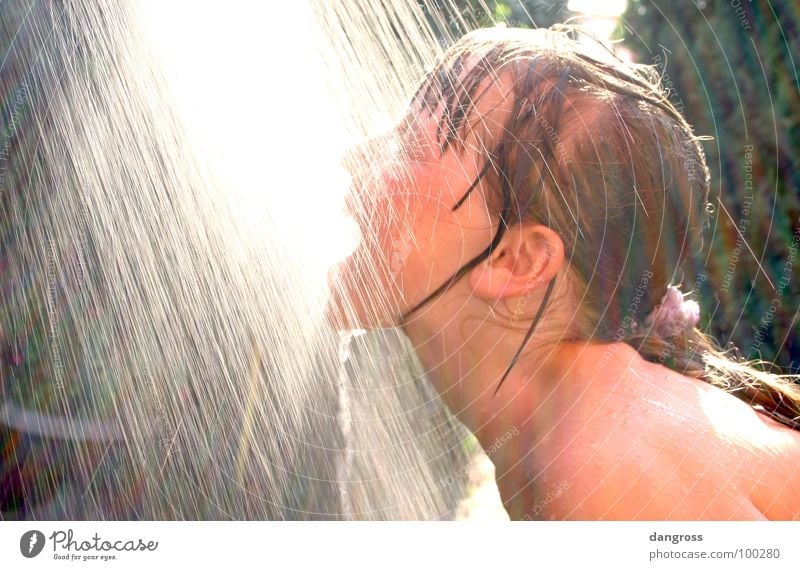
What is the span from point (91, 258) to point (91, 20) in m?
0.21

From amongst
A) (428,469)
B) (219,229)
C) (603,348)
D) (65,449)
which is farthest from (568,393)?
(65,449)

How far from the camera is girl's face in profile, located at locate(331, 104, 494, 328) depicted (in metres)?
0.79

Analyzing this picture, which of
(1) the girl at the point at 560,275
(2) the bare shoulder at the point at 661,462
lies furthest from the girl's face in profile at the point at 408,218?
(2) the bare shoulder at the point at 661,462

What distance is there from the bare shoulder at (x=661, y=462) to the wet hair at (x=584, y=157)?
0.19 feet

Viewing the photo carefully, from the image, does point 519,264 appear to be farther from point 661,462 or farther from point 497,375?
point 661,462

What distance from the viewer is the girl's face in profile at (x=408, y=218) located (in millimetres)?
786

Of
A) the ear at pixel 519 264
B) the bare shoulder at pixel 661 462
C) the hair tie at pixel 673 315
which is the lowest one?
the bare shoulder at pixel 661 462

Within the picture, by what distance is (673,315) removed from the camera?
2.78 feet

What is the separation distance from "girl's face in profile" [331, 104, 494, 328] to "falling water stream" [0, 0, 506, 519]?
2cm

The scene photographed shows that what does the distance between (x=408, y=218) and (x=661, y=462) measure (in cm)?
32

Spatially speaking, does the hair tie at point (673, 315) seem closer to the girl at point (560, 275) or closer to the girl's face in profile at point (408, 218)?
the girl at point (560, 275)
